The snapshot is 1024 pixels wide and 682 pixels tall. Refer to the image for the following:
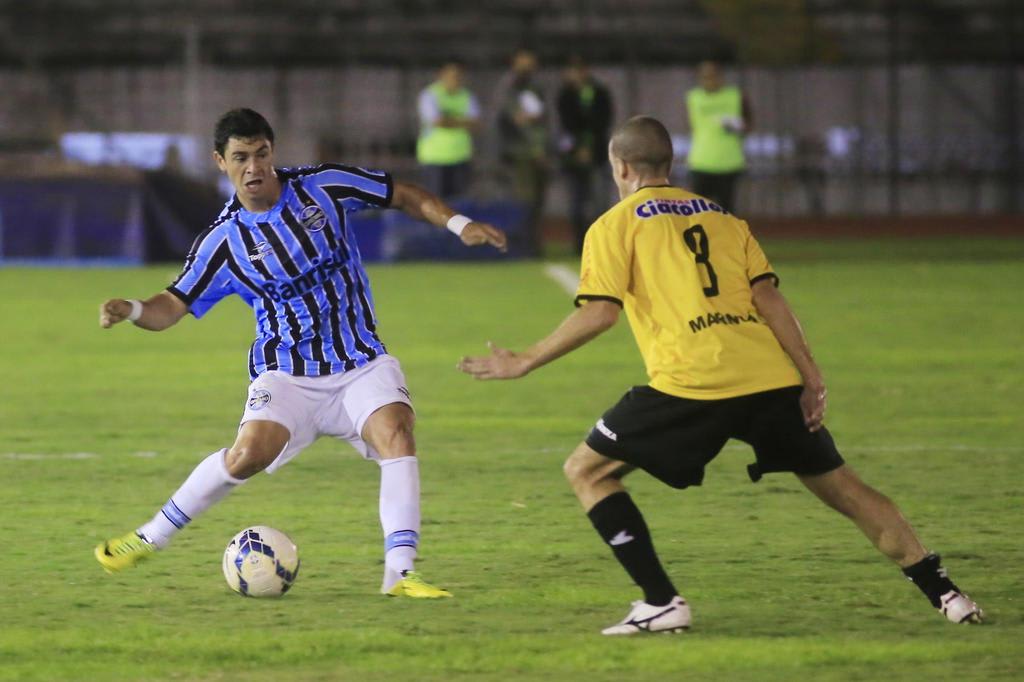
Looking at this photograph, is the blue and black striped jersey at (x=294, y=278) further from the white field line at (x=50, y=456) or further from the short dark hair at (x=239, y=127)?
the white field line at (x=50, y=456)

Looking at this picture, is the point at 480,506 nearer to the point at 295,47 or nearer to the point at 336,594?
the point at 336,594

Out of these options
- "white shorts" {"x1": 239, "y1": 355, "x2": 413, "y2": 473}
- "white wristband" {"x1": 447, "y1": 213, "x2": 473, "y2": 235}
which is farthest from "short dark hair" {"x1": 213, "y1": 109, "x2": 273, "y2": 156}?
"white shorts" {"x1": 239, "y1": 355, "x2": 413, "y2": 473}

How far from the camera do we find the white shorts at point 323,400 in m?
6.04

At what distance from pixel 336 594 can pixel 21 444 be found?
3836 millimetres

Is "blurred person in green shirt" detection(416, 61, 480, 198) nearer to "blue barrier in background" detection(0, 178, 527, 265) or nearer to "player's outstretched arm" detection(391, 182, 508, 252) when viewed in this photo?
"blue barrier in background" detection(0, 178, 527, 265)

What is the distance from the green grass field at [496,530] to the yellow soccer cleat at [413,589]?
0.05m

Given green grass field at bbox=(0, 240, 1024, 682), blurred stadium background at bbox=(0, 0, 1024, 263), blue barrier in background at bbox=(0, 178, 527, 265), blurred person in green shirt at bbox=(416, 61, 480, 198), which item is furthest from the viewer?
blurred stadium background at bbox=(0, 0, 1024, 263)

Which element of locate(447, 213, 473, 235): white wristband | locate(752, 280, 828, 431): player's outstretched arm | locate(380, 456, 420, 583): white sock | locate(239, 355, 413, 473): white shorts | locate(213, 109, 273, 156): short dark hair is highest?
locate(213, 109, 273, 156): short dark hair

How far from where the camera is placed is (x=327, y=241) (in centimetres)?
620

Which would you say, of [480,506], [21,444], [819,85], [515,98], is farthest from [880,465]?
[819,85]

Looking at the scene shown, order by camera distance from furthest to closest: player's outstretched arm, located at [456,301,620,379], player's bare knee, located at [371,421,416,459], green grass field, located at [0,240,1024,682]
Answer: player's bare knee, located at [371,421,416,459], player's outstretched arm, located at [456,301,620,379], green grass field, located at [0,240,1024,682]

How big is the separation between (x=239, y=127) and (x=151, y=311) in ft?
2.21

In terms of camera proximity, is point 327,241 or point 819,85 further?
point 819,85

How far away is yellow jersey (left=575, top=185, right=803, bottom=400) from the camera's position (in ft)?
17.2
